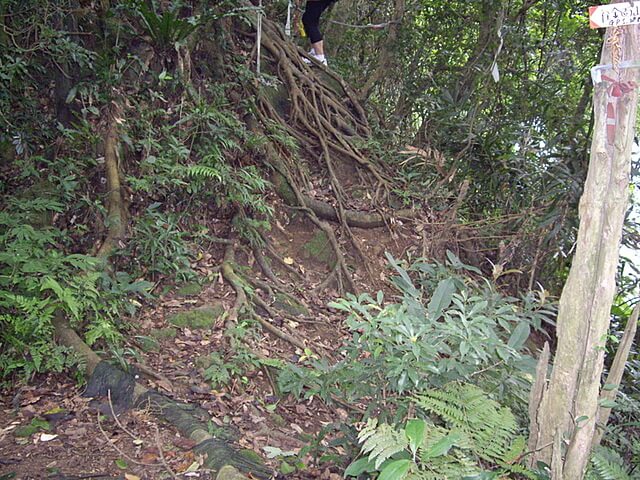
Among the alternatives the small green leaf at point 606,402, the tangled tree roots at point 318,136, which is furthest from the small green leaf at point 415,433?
the tangled tree roots at point 318,136

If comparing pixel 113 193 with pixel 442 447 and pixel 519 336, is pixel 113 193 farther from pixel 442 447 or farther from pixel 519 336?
pixel 442 447

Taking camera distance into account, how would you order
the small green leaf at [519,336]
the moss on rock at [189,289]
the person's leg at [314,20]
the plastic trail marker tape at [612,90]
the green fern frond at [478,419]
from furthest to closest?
1. the person's leg at [314,20]
2. the moss on rock at [189,289]
3. the small green leaf at [519,336]
4. the green fern frond at [478,419]
5. the plastic trail marker tape at [612,90]

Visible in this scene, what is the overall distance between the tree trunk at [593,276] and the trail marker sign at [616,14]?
0.35ft

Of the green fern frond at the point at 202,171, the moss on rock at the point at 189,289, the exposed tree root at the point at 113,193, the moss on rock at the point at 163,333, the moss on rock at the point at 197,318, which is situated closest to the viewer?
the moss on rock at the point at 163,333

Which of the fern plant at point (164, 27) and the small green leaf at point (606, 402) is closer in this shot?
the small green leaf at point (606, 402)

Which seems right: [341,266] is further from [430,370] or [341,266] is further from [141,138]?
[430,370]

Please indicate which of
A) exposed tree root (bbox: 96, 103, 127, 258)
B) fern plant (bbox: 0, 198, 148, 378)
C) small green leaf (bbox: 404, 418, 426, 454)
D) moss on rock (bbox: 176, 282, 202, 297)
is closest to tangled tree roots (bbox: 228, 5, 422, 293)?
moss on rock (bbox: 176, 282, 202, 297)

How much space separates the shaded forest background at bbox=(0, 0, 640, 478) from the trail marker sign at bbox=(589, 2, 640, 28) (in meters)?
1.20

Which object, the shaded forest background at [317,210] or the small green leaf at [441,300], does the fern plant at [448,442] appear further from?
the small green leaf at [441,300]

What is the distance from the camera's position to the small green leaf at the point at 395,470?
185 cm

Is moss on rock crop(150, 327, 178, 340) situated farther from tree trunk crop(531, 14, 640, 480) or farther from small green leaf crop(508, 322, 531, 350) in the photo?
tree trunk crop(531, 14, 640, 480)

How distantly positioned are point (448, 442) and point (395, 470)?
21 centimetres

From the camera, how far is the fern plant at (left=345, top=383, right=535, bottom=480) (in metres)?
1.98

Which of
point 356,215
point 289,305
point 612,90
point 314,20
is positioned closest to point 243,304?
point 289,305
